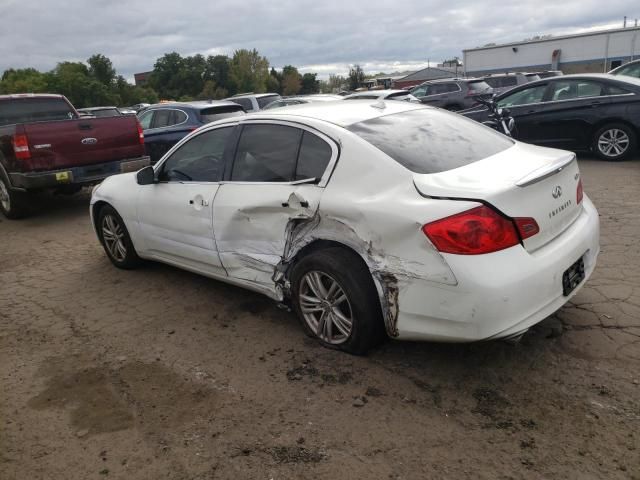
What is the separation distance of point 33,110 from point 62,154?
2.55 meters

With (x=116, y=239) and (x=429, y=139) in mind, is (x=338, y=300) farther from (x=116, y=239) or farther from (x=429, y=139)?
(x=116, y=239)

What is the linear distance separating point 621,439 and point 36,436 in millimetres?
3029

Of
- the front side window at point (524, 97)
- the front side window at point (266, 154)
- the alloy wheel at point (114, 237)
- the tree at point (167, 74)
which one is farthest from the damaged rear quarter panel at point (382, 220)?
the tree at point (167, 74)

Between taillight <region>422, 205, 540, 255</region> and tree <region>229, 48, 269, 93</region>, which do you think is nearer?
taillight <region>422, 205, 540, 255</region>

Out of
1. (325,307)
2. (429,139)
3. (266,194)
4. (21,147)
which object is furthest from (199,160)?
(21,147)

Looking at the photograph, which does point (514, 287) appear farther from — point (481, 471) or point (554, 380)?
point (481, 471)

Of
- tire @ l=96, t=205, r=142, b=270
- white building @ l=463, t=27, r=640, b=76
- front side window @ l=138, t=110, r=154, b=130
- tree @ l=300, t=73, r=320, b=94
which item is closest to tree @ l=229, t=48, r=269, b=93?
tree @ l=300, t=73, r=320, b=94

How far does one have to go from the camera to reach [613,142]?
29.2 feet

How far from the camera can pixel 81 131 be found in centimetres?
779

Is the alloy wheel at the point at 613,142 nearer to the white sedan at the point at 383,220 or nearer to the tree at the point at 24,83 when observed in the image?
the white sedan at the point at 383,220

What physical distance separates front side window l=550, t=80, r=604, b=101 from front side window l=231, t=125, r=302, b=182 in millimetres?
7217

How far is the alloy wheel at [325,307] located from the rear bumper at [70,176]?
5570 mm

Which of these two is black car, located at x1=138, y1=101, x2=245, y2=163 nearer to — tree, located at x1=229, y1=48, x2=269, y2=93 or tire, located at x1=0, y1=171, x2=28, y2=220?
tire, located at x1=0, y1=171, x2=28, y2=220

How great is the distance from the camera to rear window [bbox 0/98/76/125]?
9141 millimetres
